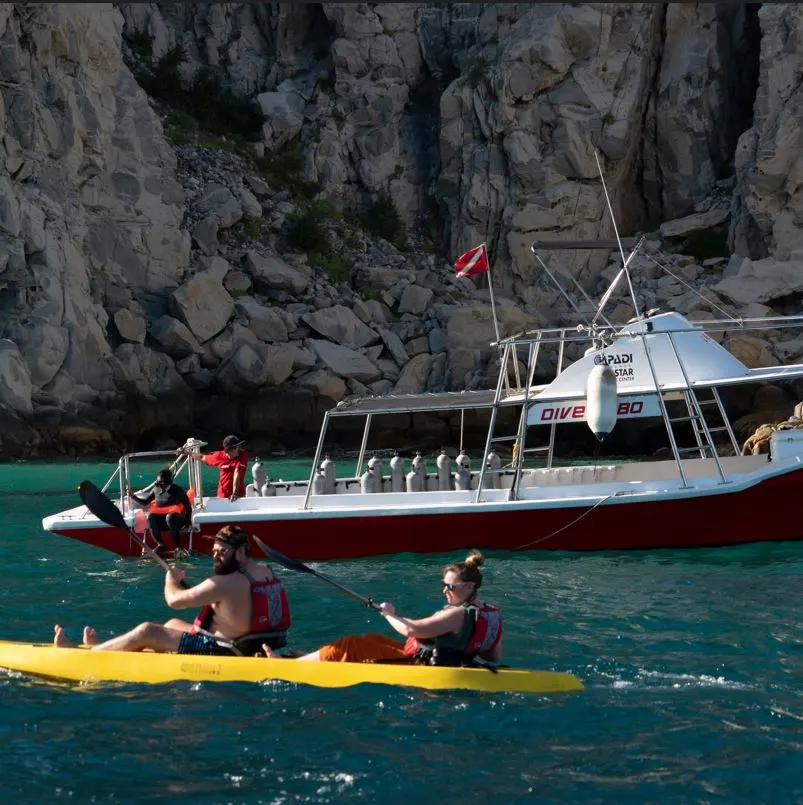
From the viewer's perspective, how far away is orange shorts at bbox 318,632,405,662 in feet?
30.2

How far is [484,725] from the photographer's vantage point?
8141 millimetres

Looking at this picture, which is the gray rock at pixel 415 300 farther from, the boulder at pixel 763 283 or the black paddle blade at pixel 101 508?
the black paddle blade at pixel 101 508

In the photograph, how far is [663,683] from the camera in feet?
30.5

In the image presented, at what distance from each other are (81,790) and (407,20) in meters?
56.5

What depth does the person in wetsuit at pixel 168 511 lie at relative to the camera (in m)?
16.9

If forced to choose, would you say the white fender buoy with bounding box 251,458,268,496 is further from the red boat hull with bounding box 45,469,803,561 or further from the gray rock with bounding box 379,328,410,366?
the gray rock with bounding box 379,328,410,366

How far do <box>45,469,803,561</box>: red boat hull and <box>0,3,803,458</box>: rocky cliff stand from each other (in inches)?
913

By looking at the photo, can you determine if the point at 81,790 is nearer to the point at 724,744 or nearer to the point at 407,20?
the point at 724,744

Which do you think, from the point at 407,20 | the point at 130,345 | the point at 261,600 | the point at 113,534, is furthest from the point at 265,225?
the point at 261,600

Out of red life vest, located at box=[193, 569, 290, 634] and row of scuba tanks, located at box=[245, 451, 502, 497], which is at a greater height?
row of scuba tanks, located at box=[245, 451, 502, 497]

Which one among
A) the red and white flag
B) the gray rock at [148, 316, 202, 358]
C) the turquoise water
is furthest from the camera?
the gray rock at [148, 316, 202, 358]

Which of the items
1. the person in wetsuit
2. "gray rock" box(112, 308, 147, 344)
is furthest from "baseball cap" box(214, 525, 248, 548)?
"gray rock" box(112, 308, 147, 344)

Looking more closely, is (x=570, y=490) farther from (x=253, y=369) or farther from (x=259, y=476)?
(x=253, y=369)

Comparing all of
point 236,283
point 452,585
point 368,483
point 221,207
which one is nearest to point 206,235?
point 221,207
